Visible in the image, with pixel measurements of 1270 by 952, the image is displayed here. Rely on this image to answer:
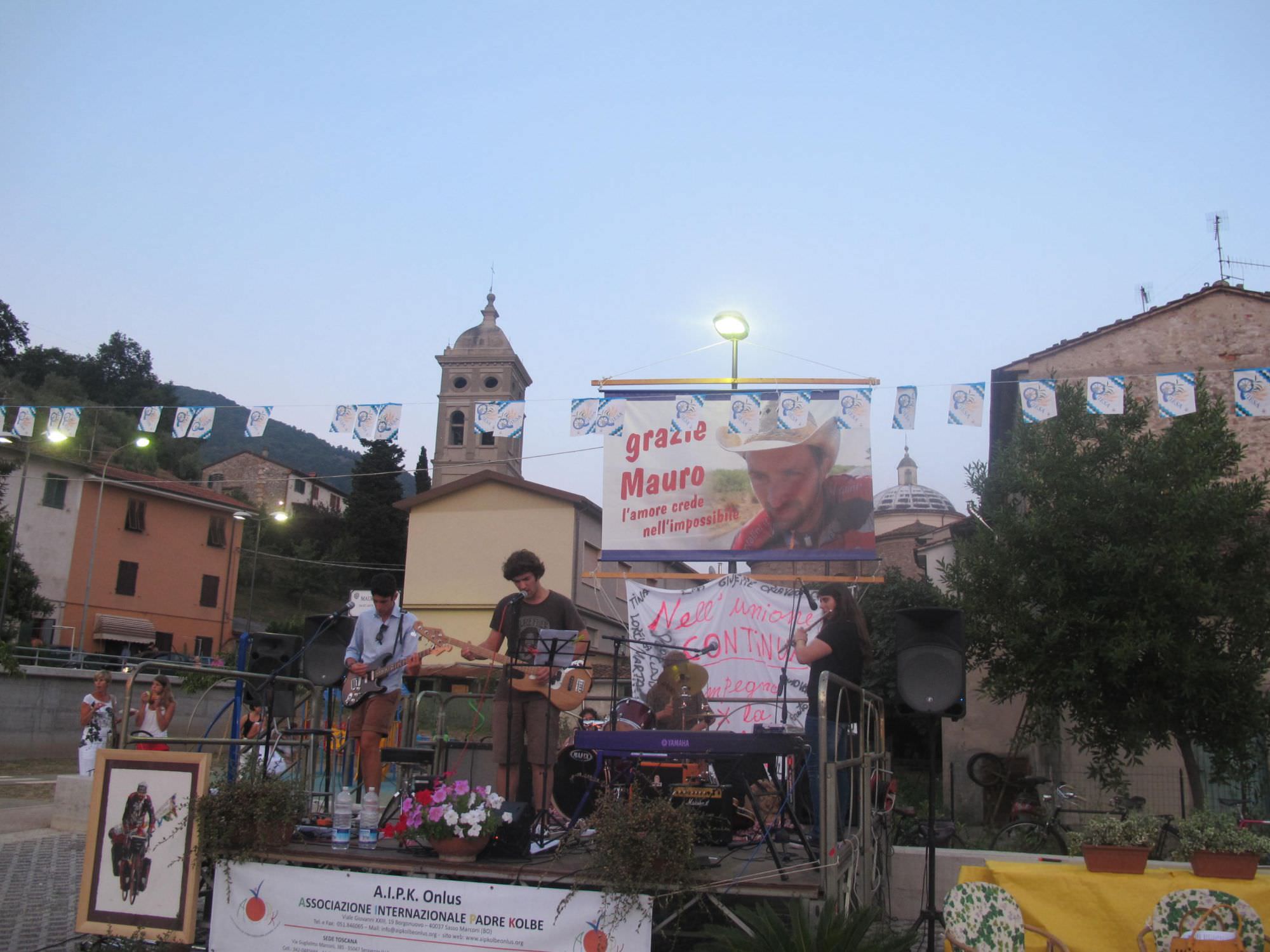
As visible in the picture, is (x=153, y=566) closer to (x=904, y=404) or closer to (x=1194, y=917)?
(x=904, y=404)

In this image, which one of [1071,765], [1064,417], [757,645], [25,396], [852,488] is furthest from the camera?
[25,396]

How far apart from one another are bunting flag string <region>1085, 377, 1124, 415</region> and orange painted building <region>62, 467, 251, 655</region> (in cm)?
3309

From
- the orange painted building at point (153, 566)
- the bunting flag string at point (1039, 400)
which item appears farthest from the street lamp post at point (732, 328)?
the orange painted building at point (153, 566)

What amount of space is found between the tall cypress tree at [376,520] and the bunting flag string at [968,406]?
52.5 m

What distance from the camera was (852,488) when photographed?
39.9ft

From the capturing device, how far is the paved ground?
6.54 meters

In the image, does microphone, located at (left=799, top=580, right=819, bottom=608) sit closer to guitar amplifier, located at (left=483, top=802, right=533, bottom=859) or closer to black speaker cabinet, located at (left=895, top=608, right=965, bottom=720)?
black speaker cabinet, located at (left=895, top=608, right=965, bottom=720)

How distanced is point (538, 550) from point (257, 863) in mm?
23663

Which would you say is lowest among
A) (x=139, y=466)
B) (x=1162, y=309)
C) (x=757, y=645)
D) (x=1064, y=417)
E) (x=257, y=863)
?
(x=257, y=863)

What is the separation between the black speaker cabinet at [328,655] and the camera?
780 centimetres

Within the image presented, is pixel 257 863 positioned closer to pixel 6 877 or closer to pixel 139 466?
pixel 6 877

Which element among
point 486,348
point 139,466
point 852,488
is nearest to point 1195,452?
point 852,488

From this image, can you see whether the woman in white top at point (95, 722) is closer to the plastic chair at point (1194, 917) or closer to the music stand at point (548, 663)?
the music stand at point (548, 663)

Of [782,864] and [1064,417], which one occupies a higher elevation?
[1064,417]
